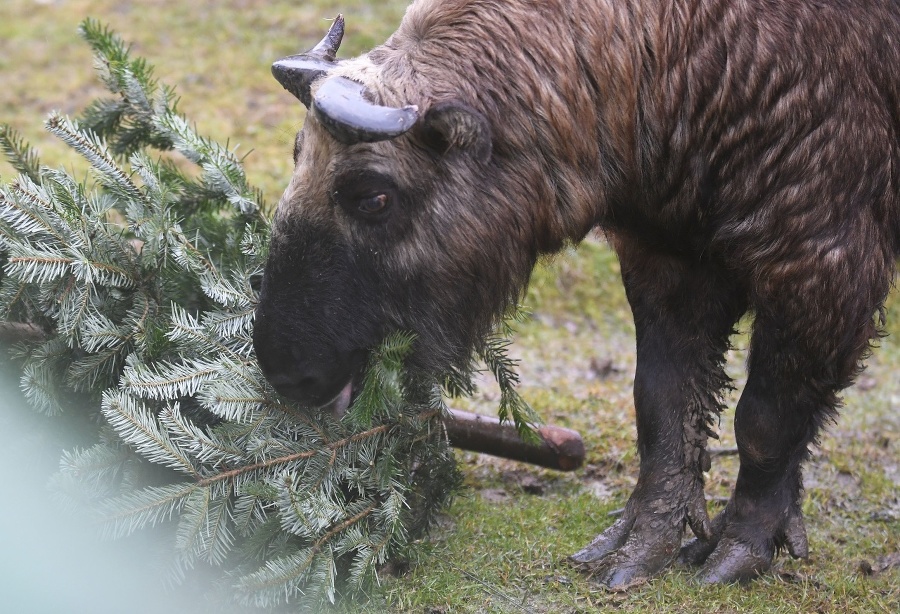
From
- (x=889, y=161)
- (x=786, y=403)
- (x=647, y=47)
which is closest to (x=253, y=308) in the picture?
(x=647, y=47)

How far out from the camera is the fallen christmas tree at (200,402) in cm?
339

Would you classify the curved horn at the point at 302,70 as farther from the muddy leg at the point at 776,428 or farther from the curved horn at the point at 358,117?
the muddy leg at the point at 776,428

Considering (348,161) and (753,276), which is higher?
(348,161)

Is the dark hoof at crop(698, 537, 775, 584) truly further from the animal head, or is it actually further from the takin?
the animal head

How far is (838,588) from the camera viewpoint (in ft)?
12.8

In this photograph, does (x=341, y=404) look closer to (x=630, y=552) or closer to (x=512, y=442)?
(x=512, y=442)

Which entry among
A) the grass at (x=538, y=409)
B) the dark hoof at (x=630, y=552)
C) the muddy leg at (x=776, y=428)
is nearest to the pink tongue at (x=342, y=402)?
the grass at (x=538, y=409)

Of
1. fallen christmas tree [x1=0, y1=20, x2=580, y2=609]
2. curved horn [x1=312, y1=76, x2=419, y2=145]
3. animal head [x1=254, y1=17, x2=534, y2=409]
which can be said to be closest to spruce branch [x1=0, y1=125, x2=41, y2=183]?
fallen christmas tree [x1=0, y1=20, x2=580, y2=609]

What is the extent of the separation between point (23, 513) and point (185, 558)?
584 mm

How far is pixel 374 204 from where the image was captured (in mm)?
3289

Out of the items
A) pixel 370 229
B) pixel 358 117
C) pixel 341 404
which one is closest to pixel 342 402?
pixel 341 404

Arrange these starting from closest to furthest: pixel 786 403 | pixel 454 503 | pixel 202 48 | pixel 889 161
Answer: pixel 889 161
pixel 786 403
pixel 454 503
pixel 202 48

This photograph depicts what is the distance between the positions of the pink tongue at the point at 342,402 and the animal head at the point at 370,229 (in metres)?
0.11

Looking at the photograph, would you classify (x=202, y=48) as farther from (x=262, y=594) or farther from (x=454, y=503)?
(x=262, y=594)
